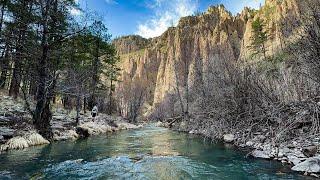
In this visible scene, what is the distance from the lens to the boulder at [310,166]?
730cm

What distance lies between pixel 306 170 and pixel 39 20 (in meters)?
14.1

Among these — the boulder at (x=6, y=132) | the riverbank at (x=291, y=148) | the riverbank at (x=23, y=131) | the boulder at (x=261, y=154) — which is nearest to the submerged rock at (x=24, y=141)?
the riverbank at (x=23, y=131)

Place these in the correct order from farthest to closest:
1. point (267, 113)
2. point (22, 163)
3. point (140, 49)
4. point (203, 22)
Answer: point (140, 49) → point (203, 22) → point (267, 113) → point (22, 163)

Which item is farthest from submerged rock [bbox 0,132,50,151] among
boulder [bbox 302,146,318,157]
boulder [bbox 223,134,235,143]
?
boulder [bbox 302,146,318,157]

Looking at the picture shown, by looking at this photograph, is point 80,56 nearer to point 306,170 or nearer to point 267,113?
point 267,113

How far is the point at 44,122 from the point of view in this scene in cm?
1504

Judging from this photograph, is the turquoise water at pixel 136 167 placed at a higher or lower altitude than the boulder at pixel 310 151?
lower

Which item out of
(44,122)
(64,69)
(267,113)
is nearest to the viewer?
(267,113)

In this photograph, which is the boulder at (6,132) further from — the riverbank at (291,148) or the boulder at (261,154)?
the boulder at (261,154)

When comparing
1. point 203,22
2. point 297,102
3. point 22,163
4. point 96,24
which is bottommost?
point 22,163

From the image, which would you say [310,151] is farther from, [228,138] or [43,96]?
[43,96]

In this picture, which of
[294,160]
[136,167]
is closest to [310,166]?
[294,160]

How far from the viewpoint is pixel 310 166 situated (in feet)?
24.6

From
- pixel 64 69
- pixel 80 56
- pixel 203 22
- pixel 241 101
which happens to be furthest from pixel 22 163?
pixel 203 22
